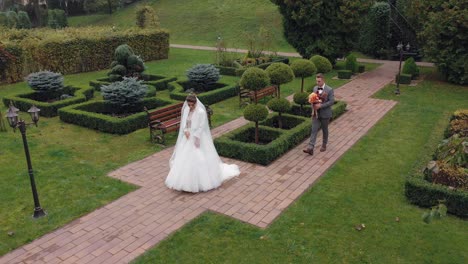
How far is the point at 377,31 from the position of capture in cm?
2669

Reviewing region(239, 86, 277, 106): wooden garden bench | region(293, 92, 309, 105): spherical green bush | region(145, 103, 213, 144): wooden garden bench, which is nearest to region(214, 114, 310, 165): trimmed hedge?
region(293, 92, 309, 105): spherical green bush

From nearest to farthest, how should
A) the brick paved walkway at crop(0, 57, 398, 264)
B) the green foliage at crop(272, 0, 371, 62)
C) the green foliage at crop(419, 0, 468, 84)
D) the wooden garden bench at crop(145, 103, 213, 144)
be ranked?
the brick paved walkway at crop(0, 57, 398, 264) → the wooden garden bench at crop(145, 103, 213, 144) → the green foliage at crop(419, 0, 468, 84) → the green foliage at crop(272, 0, 371, 62)

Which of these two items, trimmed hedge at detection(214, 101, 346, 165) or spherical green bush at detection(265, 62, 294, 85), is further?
spherical green bush at detection(265, 62, 294, 85)

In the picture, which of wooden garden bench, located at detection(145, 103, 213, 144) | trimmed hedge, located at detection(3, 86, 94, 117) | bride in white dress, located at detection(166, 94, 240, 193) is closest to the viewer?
bride in white dress, located at detection(166, 94, 240, 193)

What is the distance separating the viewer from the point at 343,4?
20.9 meters

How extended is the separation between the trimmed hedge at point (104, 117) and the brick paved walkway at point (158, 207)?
2.32 metres

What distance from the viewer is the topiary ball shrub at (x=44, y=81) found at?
15.0m

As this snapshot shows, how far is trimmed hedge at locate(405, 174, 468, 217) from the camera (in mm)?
7008

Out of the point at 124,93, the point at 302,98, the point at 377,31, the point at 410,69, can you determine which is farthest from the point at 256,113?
the point at 377,31

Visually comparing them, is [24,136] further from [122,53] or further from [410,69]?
[410,69]

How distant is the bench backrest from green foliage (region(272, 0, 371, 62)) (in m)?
11.9

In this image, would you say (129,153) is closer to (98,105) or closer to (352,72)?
(98,105)

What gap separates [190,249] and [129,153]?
486 cm

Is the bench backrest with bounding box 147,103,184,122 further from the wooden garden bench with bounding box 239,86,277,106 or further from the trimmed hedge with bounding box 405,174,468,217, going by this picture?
the trimmed hedge with bounding box 405,174,468,217
